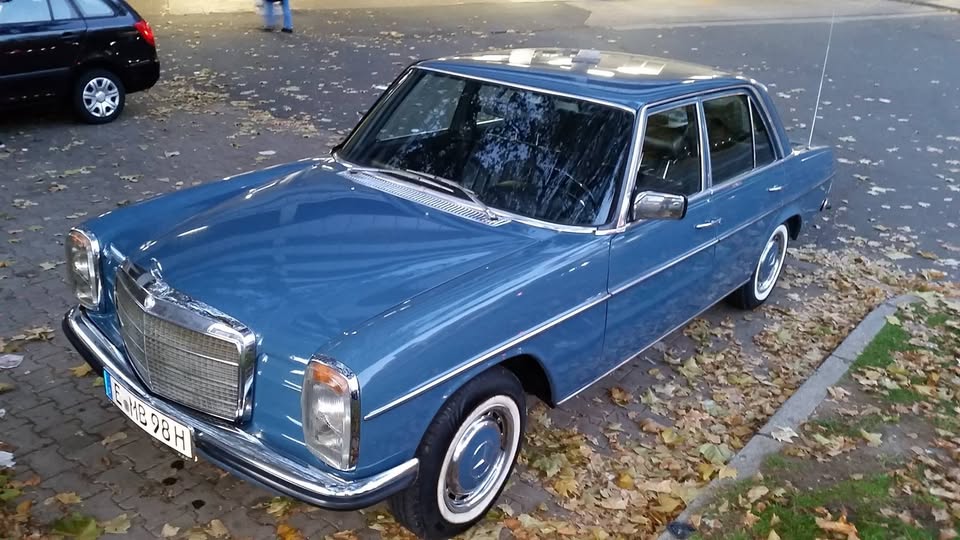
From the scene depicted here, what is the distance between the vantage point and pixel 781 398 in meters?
4.51

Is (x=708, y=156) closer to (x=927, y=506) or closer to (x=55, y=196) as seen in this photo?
(x=927, y=506)

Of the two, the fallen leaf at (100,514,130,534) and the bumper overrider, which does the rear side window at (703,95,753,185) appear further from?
the fallen leaf at (100,514,130,534)

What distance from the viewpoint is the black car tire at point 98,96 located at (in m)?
8.63

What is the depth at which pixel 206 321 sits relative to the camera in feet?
9.22

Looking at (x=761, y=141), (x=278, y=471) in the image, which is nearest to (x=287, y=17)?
(x=761, y=141)

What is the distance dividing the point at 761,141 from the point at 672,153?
3.73ft

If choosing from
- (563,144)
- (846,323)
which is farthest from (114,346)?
(846,323)

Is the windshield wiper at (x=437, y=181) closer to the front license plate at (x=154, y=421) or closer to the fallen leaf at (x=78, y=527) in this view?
the front license plate at (x=154, y=421)

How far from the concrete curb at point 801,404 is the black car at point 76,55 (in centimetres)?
776

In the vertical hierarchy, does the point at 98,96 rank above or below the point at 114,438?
above

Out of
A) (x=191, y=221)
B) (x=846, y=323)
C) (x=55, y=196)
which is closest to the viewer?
(x=191, y=221)

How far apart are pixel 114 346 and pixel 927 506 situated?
11.9ft

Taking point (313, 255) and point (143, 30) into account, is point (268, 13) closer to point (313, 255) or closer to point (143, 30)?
point (143, 30)

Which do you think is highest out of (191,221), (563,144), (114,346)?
(563,144)
